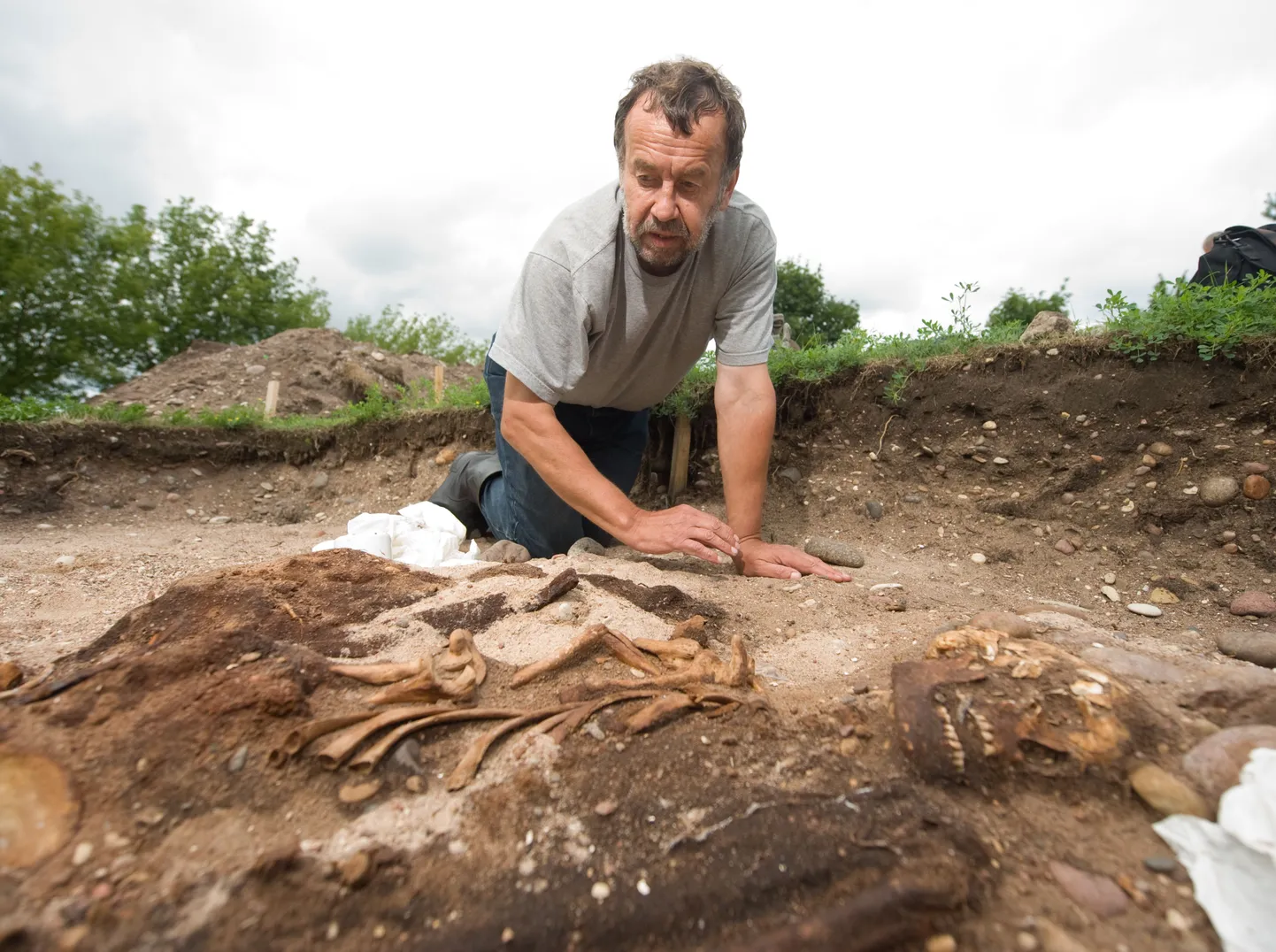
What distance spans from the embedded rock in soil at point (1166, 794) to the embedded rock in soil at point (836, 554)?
6.03 ft

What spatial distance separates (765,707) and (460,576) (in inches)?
49.0

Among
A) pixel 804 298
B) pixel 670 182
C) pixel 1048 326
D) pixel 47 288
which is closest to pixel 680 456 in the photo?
pixel 670 182

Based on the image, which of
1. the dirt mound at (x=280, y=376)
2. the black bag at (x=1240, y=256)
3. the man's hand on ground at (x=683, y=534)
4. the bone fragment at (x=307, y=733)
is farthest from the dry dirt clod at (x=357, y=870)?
the dirt mound at (x=280, y=376)

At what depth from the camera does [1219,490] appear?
2793mm

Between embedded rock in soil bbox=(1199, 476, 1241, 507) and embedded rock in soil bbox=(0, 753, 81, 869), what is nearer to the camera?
embedded rock in soil bbox=(0, 753, 81, 869)

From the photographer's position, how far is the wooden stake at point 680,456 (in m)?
4.09

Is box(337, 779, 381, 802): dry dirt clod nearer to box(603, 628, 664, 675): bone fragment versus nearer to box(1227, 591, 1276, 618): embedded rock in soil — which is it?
box(603, 628, 664, 675): bone fragment

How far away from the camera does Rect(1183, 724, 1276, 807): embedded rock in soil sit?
1.01 metres

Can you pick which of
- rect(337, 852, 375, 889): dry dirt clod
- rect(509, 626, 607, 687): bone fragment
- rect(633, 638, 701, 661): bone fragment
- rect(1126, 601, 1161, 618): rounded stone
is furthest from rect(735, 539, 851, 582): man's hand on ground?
rect(337, 852, 375, 889): dry dirt clod

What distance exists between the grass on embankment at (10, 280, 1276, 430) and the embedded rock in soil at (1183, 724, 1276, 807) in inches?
106

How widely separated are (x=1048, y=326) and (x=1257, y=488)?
129cm

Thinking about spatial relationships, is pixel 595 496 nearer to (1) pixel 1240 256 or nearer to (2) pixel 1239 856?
(2) pixel 1239 856

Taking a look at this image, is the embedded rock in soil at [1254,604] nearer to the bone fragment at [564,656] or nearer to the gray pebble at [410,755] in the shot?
the bone fragment at [564,656]

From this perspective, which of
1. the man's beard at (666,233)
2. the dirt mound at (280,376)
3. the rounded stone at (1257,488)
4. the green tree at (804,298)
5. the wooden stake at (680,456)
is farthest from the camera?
the green tree at (804,298)
